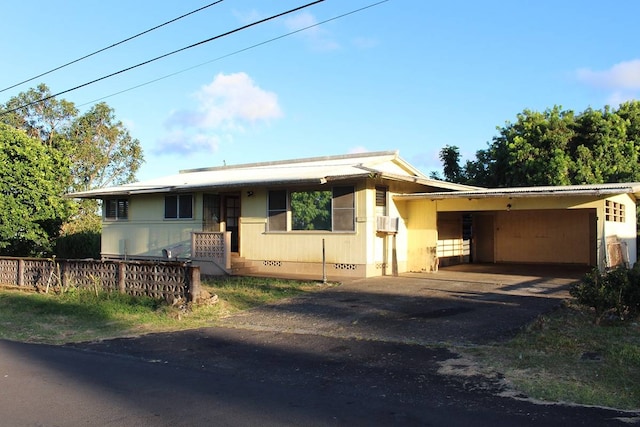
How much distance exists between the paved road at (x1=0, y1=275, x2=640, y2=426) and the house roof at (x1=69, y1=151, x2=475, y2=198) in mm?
6374

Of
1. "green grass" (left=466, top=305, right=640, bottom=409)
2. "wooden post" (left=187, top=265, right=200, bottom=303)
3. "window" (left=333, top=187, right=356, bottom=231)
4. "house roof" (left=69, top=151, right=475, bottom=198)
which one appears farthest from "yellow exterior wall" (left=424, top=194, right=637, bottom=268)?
"wooden post" (left=187, top=265, right=200, bottom=303)

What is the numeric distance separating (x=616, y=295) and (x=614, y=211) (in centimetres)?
872

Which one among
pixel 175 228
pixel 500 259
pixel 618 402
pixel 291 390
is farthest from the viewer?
pixel 500 259

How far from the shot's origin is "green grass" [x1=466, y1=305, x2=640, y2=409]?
5863 mm

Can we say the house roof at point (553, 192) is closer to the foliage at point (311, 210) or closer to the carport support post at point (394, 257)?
the carport support post at point (394, 257)

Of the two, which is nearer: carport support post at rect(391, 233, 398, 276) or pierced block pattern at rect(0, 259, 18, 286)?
pierced block pattern at rect(0, 259, 18, 286)

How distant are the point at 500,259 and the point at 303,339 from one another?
17294 millimetres

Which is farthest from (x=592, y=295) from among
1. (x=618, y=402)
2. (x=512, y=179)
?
(x=512, y=179)

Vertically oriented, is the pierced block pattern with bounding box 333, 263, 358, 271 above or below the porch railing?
below

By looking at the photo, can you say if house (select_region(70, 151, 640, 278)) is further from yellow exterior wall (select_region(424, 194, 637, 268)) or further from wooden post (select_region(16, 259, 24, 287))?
wooden post (select_region(16, 259, 24, 287))

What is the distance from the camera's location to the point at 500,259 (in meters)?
24.5

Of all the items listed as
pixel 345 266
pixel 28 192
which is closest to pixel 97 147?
pixel 28 192

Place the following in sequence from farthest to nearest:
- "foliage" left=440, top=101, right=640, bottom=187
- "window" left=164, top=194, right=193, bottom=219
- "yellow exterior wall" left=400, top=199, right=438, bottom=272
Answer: "foliage" left=440, top=101, right=640, bottom=187 → "window" left=164, top=194, right=193, bottom=219 → "yellow exterior wall" left=400, top=199, right=438, bottom=272

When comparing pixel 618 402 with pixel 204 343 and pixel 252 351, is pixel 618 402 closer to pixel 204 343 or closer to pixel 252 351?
pixel 252 351
